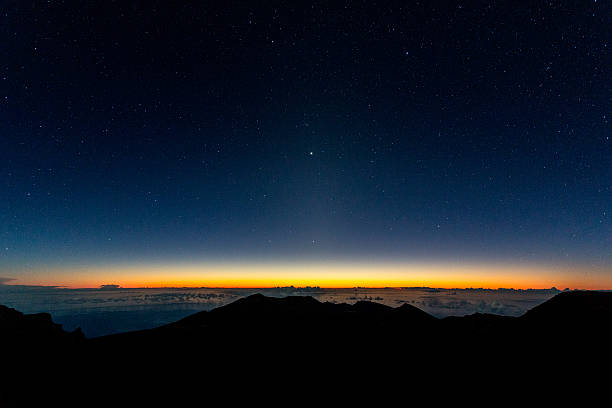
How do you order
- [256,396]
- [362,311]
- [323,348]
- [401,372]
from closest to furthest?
[256,396], [401,372], [323,348], [362,311]

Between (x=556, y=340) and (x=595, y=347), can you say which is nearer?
(x=595, y=347)

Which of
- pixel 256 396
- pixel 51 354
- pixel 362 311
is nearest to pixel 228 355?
pixel 256 396

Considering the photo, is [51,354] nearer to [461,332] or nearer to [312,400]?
[312,400]

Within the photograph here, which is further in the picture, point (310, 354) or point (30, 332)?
point (30, 332)

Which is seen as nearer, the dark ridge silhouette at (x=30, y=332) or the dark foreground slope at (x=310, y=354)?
the dark foreground slope at (x=310, y=354)

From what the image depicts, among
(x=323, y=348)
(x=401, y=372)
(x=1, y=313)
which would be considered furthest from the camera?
(x=1, y=313)

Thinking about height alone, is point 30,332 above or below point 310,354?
above

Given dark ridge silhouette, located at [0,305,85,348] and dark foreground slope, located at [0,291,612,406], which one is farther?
dark ridge silhouette, located at [0,305,85,348]

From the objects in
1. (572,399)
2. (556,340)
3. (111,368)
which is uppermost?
(556,340)
